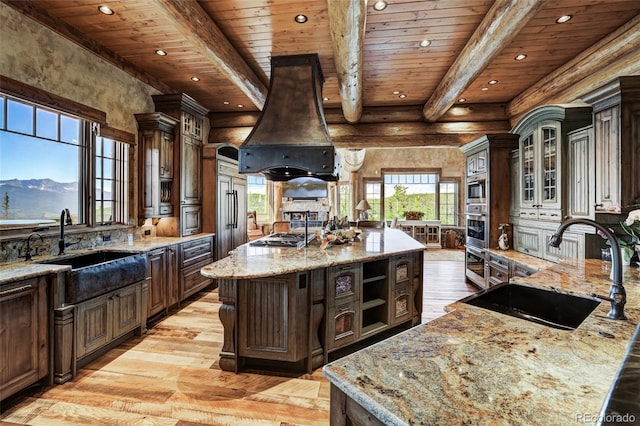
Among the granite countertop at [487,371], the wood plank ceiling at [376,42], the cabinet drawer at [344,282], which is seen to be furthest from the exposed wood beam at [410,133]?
the granite countertop at [487,371]

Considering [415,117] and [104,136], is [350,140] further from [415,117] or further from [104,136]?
[104,136]

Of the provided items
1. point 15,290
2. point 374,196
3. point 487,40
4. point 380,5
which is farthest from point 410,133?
point 374,196

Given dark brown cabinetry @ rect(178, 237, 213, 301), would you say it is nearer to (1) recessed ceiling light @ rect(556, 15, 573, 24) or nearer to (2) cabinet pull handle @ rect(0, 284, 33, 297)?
(2) cabinet pull handle @ rect(0, 284, 33, 297)

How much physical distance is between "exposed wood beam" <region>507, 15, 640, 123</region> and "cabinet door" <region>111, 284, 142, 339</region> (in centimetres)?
528

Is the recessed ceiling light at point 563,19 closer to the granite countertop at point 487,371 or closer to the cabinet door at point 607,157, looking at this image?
the cabinet door at point 607,157

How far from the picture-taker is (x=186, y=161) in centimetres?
439

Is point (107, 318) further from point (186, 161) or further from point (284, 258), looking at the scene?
point (186, 161)

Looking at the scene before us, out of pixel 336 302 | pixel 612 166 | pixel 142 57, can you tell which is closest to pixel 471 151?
pixel 612 166

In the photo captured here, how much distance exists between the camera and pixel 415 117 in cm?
521

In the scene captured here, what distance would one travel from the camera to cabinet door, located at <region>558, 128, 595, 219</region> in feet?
9.42

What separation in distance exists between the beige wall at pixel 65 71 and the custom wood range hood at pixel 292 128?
66.3 inches

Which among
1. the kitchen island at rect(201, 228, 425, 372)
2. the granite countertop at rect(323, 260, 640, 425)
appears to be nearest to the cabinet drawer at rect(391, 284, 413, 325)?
the kitchen island at rect(201, 228, 425, 372)

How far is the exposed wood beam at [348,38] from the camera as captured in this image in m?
A: 2.21

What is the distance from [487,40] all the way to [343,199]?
8.43 metres
